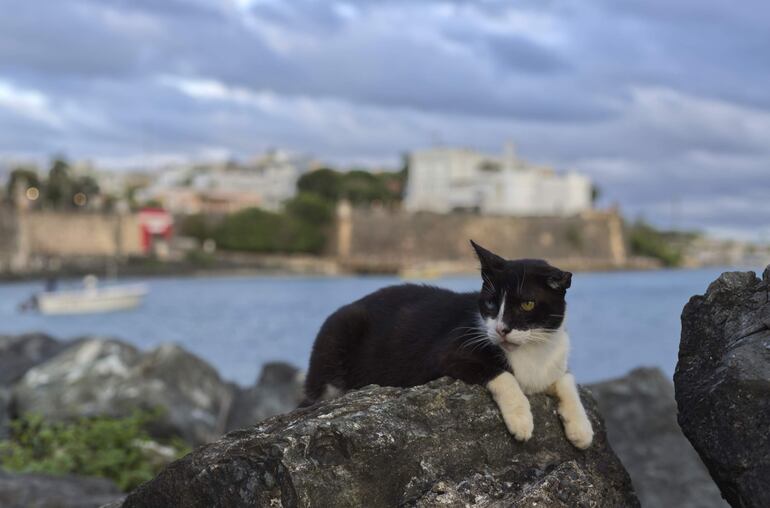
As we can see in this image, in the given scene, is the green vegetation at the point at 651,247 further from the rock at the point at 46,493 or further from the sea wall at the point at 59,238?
the rock at the point at 46,493

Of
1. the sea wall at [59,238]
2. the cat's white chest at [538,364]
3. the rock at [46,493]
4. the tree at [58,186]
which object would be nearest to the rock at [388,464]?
the cat's white chest at [538,364]

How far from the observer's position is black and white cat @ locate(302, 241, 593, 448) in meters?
2.58

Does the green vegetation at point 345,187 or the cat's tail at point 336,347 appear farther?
the green vegetation at point 345,187

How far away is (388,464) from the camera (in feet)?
7.19

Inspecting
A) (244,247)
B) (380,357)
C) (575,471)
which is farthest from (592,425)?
(244,247)

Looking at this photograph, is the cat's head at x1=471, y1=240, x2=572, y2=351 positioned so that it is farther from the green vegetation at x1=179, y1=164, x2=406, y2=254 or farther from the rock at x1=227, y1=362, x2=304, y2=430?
the green vegetation at x1=179, y1=164, x2=406, y2=254

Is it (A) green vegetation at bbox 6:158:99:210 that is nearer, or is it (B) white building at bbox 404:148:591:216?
(A) green vegetation at bbox 6:158:99:210

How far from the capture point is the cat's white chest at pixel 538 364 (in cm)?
269

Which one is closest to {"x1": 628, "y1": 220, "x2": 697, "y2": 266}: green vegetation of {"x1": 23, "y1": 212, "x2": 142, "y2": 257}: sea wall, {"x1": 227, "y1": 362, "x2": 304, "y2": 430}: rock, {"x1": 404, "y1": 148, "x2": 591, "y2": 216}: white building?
{"x1": 404, "y1": 148, "x2": 591, "y2": 216}: white building

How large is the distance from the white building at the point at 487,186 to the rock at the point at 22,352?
7357cm

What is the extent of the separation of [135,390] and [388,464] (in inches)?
235

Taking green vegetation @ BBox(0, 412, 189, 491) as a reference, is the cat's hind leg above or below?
above

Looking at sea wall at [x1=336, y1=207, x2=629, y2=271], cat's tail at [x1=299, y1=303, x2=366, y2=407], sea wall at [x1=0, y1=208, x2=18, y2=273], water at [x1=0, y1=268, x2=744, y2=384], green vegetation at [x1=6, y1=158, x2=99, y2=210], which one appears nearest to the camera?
cat's tail at [x1=299, y1=303, x2=366, y2=407]

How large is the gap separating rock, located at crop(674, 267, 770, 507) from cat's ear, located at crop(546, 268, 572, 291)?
13.5 inches
